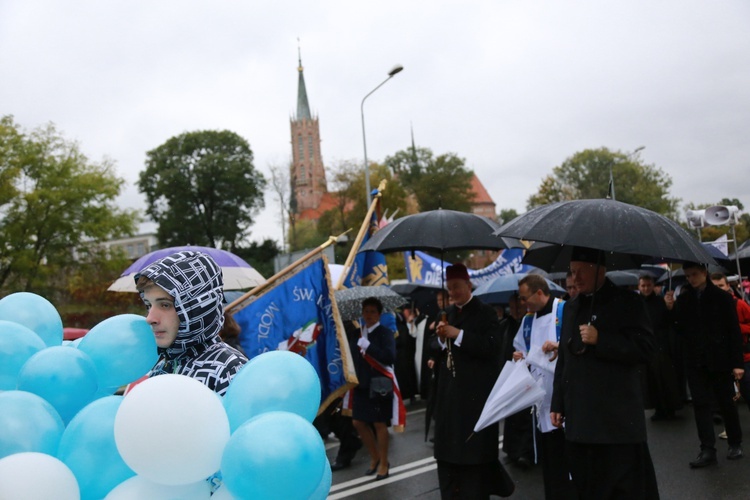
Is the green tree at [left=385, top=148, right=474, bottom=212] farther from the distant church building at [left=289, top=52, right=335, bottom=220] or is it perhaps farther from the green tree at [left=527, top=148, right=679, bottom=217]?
the distant church building at [left=289, top=52, right=335, bottom=220]

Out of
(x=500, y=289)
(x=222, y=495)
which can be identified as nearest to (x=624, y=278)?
(x=500, y=289)

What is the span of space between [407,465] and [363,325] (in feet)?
5.16

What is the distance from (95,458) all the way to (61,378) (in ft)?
1.71

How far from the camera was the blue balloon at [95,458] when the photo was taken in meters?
2.09

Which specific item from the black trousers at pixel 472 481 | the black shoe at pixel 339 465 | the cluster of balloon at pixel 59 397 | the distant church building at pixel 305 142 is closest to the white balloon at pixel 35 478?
the cluster of balloon at pixel 59 397

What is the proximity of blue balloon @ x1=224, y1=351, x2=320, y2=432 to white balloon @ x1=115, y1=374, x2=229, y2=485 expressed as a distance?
0.17 meters

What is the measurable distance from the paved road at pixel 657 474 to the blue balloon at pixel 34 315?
4.30 meters

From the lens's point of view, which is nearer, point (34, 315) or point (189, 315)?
point (189, 315)

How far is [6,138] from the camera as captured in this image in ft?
84.5

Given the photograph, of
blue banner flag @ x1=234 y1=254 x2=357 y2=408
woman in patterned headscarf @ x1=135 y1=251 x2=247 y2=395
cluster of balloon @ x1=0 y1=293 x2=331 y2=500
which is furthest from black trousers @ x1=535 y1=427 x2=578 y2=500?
cluster of balloon @ x1=0 y1=293 x2=331 y2=500

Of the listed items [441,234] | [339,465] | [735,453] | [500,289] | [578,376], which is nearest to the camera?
[578,376]

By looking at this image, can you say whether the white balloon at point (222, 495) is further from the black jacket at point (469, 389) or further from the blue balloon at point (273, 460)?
the black jacket at point (469, 389)

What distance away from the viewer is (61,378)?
8.23 feet

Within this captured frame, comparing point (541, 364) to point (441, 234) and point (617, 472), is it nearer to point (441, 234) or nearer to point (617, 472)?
point (441, 234)
